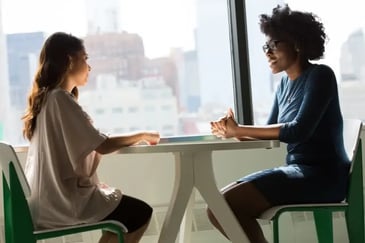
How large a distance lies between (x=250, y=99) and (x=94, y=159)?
1.32 m

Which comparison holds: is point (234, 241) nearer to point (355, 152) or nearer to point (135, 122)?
point (355, 152)

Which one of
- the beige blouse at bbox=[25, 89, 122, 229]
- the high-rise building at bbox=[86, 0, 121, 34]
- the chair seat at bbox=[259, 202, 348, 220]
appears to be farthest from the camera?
the high-rise building at bbox=[86, 0, 121, 34]

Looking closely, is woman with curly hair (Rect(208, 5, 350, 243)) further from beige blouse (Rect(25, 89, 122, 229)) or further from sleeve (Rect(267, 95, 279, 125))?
beige blouse (Rect(25, 89, 122, 229))

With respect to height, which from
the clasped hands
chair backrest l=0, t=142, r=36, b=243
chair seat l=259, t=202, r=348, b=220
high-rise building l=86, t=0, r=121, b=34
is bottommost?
chair seat l=259, t=202, r=348, b=220

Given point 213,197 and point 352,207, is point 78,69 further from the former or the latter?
point 352,207

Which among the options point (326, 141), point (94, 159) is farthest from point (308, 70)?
point (94, 159)

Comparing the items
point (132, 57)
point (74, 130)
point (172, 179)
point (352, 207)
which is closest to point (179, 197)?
point (74, 130)

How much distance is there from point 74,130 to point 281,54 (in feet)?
3.12

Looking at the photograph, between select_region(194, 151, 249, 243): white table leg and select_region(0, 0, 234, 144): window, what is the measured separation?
1.12m

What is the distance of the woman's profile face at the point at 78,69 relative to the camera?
2414 mm

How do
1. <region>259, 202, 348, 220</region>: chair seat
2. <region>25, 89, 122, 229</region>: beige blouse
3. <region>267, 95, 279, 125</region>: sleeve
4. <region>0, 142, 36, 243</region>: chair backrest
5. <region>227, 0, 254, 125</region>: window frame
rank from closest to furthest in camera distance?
<region>0, 142, 36, 243</region>: chair backrest
<region>25, 89, 122, 229</region>: beige blouse
<region>259, 202, 348, 220</region>: chair seat
<region>267, 95, 279, 125</region>: sleeve
<region>227, 0, 254, 125</region>: window frame

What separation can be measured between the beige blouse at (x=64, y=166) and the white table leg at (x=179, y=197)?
8.6 inches

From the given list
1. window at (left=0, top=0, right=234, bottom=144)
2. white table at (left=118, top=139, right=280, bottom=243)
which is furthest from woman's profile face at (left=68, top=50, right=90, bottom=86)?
window at (left=0, top=0, right=234, bottom=144)

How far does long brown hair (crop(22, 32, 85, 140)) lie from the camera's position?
7.59 feet
